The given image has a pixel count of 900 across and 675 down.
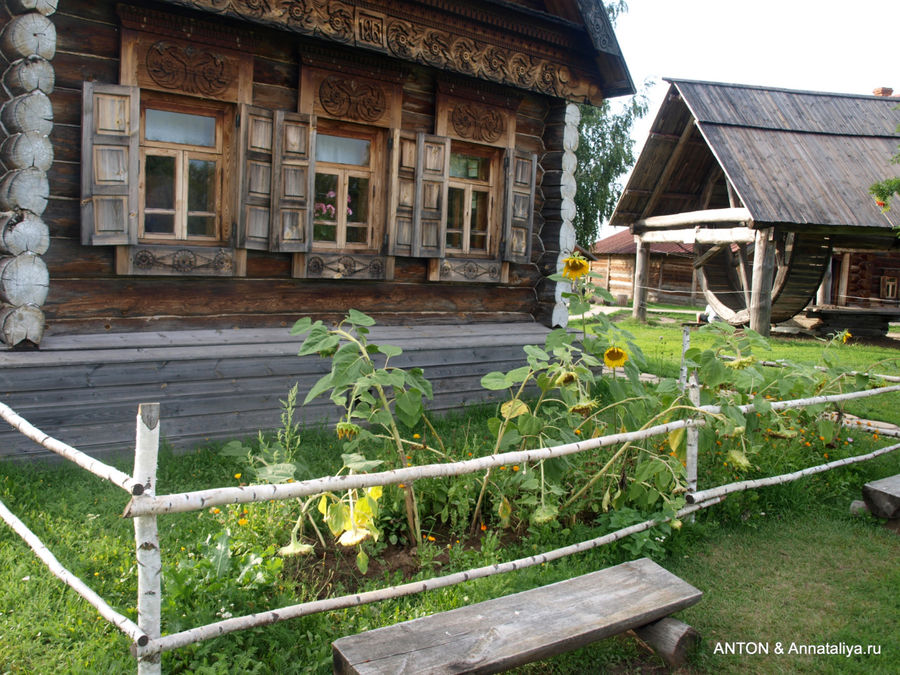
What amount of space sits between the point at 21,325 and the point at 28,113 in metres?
1.36

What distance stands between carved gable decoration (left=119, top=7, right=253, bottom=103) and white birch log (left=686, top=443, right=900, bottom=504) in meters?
4.37

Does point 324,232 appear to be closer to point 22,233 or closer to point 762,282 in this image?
point 22,233

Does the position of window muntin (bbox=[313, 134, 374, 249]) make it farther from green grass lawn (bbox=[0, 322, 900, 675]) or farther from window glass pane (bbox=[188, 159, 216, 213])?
green grass lawn (bbox=[0, 322, 900, 675])

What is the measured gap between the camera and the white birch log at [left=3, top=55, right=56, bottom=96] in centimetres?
473

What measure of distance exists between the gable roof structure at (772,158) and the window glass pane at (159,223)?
33.7 feet

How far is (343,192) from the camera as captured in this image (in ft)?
21.8

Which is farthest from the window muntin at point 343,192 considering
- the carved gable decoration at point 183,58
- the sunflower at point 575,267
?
the sunflower at point 575,267

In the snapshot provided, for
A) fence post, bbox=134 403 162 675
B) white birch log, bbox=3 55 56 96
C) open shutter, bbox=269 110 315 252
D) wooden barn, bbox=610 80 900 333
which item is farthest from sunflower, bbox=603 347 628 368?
wooden barn, bbox=610 80 900 333

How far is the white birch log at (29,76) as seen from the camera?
15.5ft

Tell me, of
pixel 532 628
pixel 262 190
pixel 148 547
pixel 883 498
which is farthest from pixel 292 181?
pixel 883 498

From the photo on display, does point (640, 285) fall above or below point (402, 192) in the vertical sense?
below

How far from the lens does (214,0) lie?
17.4 ft

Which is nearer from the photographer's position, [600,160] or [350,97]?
[350,97]

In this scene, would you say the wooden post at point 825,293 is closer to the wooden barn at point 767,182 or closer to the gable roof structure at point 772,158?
the wooden barn at point 767,182
